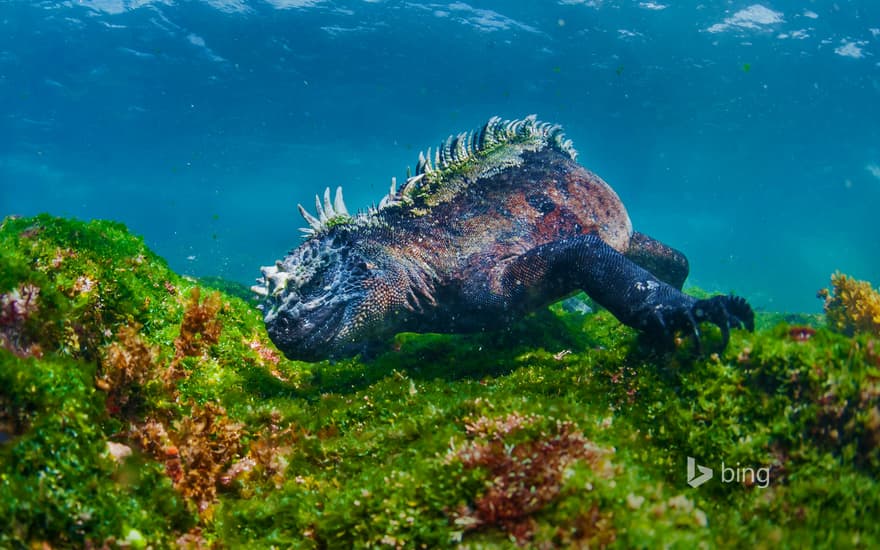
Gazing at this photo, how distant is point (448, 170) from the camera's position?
6.02 metres

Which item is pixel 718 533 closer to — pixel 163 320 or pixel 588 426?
pixel 588 426

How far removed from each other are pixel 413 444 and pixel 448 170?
4.24 m

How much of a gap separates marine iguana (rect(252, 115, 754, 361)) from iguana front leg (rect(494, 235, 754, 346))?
0.04ft

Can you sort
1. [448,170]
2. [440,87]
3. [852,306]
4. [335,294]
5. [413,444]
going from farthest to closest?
[440,87] < [852,306] < [448,170] < [335,294] < [413,444]

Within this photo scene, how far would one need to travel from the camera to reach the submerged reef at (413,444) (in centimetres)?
170

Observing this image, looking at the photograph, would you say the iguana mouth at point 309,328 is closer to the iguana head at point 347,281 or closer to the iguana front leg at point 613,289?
the iguana head at point 347,281

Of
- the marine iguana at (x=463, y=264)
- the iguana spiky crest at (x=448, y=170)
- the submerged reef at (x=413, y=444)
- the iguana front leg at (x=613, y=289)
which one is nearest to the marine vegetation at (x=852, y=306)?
the marine iguana at (x=463, y=264)

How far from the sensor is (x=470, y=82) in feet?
106

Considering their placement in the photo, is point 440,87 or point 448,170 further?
point 440,87

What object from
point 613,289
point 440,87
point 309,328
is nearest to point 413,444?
point 309,328

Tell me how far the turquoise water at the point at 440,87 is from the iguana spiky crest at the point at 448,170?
68.2 ft

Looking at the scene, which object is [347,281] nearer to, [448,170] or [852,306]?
[448,170]

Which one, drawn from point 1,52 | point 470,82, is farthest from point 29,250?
point 1,52

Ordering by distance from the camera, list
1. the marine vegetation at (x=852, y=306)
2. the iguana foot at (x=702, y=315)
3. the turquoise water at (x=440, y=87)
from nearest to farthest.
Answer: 1. the iguana foot at (x=702, y=315)
2. the marine vegetation at (x=852, y=306)
3. the turquoise water at (x=440, y=87)
